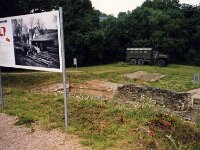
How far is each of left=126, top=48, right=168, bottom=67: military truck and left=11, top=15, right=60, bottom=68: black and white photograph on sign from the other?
3303 centimetres

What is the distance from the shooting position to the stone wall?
15.4 metres

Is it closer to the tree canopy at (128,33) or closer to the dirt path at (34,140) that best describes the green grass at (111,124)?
the dirt path at (34,140)

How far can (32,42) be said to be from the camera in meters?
9.06

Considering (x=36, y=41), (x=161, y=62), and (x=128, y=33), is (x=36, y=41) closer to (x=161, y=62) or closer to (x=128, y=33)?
(x=161, y=62)

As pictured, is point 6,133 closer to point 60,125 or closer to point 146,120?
point 60,125

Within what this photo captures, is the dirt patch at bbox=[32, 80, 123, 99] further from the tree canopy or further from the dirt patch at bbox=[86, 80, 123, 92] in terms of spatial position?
the tree canopy

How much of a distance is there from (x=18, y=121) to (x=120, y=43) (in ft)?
137

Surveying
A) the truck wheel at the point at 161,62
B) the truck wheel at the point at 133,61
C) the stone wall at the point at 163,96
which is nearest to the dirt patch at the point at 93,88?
the stone wall at the point at 163,96

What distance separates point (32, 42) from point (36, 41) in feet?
1.00

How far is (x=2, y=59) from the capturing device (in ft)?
35.1

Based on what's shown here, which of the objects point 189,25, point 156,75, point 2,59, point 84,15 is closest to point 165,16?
point 189,25

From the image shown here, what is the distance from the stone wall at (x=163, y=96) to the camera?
50.6 feet

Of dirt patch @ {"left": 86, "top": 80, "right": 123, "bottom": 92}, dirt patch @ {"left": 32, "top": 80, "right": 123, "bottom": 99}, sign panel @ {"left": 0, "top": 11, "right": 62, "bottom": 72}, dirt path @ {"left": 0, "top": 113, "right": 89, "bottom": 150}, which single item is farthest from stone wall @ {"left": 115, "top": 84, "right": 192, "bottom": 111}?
dirt path @ {"left": 0, "top": 113, "right": 89, "bottom": 150}

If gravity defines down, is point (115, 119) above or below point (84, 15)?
below
